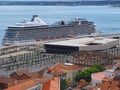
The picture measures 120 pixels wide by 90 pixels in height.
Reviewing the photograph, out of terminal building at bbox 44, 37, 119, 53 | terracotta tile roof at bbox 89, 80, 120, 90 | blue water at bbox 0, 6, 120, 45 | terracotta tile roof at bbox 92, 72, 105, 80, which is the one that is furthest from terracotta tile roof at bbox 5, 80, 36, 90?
blue water at bbox 0, 6, 120, 45

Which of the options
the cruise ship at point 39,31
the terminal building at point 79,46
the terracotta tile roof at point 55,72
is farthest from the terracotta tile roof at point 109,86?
the cruise ship at point 39,31

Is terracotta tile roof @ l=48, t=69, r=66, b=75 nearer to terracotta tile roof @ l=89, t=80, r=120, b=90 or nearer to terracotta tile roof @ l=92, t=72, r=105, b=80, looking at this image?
terracotta tile roof @ l=92, t=72, r=105, b=80

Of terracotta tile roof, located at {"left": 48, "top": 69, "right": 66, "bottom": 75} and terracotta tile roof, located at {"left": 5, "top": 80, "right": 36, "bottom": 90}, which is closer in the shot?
terracotta tile roof, located at {"left": 5, "top": 80, "right": 36, "bottom": 90}

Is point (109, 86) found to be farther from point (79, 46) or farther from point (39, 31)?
point (39, 31)

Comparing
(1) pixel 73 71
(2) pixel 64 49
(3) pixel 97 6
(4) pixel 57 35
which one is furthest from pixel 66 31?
(3) pixel 97 6

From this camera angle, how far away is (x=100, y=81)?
12453 millimetres

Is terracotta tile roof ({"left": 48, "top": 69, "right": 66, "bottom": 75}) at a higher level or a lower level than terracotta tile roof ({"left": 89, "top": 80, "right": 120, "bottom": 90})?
lower

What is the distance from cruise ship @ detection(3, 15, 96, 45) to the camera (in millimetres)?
32062

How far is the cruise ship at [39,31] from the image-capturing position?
105ft

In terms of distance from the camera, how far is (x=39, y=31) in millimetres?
33219

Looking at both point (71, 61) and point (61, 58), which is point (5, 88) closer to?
point (71, 61)

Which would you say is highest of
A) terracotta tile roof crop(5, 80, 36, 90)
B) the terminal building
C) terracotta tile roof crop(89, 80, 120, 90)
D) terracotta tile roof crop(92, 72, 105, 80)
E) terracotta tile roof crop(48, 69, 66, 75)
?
terracotta tile roof crop(5, 80, 36, 90)

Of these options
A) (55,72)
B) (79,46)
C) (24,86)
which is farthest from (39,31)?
(24,86)

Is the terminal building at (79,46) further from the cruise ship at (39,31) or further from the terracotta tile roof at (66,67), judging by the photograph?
the cruise ship at (39,31)
